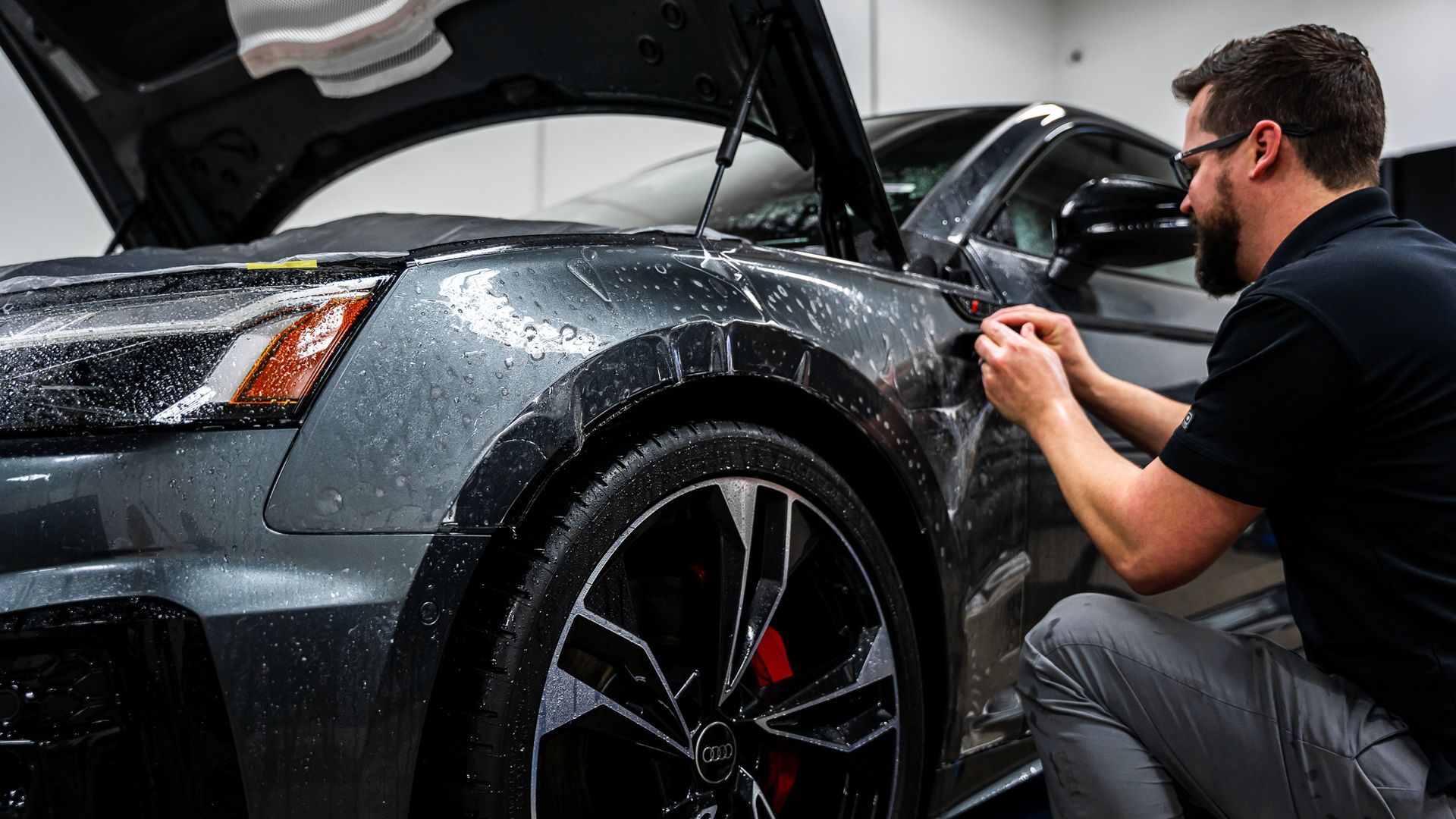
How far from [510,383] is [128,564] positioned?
32 cm

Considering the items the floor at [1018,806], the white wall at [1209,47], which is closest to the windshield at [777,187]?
the floor at [1018,806]

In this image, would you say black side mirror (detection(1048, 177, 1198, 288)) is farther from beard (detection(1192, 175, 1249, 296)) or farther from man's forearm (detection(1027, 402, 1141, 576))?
man's forearm (detection(1027, 402, 1141, 576))

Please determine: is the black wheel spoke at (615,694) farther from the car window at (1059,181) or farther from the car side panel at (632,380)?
the car window at (1059,181)

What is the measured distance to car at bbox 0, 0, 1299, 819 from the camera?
0.80 meters

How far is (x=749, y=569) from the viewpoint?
3.64 ft

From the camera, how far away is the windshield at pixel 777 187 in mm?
1735

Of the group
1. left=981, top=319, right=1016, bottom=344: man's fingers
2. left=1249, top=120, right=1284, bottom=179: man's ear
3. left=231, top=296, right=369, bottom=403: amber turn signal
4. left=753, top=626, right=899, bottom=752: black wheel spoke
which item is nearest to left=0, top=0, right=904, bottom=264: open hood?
left=981, top=319, right=1016, bottom=344: man's fingers

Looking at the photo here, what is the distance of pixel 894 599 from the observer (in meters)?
1.24

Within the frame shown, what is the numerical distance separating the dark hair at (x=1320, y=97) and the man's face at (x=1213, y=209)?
6 cm

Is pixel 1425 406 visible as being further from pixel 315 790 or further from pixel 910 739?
pixel 315 790

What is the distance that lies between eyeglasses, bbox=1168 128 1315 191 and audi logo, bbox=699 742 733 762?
0.89 meters

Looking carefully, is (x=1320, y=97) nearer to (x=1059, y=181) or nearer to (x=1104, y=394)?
(x=1104, y=394)

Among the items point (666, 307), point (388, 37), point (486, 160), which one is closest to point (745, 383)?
point (666, 307)

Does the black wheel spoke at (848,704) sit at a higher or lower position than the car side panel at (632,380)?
lower
